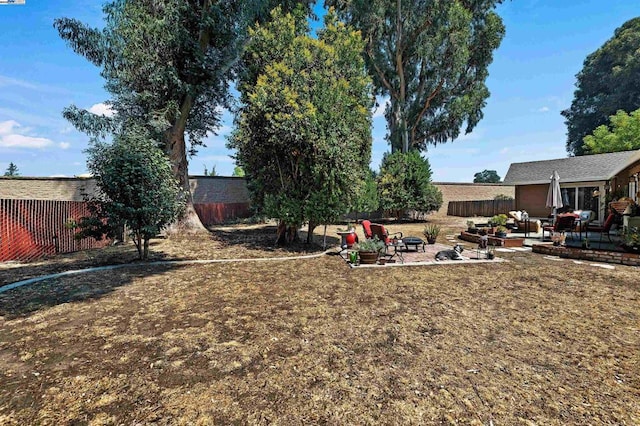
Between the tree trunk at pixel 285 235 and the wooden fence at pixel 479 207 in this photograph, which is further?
the wooden fence at pixel 479 207

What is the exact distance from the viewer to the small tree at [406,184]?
21.9 meters

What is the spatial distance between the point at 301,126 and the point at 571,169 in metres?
23.0

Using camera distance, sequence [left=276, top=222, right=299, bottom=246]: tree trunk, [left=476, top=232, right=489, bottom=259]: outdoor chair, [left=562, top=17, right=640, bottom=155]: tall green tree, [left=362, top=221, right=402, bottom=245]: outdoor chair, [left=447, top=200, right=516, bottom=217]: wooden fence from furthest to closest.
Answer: [left=562, top=17, right=640, bottom=155]: tall green tree, [left=447, top=200, right=516, bottom=217]: wooden fence, [left=276, top=222, right=299, bottom=246]: tree trunk, [left=476, top=232, right=489, bottom=259]: outdoor chair, [left=362, top=221, right=402, bottom=245]: outdoor chair

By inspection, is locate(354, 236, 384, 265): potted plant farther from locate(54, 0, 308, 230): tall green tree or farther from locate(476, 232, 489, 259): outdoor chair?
locate(54, 0, 308, 230): tall green tree

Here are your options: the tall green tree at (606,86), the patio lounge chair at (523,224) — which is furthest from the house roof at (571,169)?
the tall green tree at (606,86)

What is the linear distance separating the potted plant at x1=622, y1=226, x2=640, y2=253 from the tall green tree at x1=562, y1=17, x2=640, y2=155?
37.6 m

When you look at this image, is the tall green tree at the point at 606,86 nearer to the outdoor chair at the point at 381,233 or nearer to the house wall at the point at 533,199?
the house wall at the point at 533,199

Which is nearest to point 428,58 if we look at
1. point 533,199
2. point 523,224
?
point 533,199

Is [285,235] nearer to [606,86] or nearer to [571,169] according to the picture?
[571,169]

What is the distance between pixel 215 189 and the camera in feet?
77.0

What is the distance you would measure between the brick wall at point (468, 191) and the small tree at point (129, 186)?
26.1 metres

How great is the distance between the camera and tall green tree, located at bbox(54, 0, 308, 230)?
11023 mm

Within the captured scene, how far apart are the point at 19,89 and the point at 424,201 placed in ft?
71.0

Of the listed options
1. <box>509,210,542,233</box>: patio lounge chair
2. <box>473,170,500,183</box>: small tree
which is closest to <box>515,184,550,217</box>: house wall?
<box>509,210,542,233</box>: patio lounge chair
